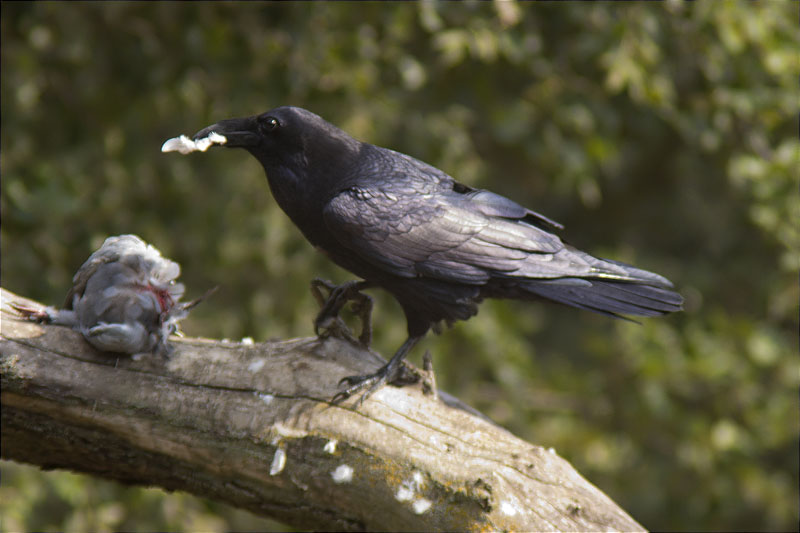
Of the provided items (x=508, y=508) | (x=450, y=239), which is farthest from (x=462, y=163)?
(x=508, y=508)

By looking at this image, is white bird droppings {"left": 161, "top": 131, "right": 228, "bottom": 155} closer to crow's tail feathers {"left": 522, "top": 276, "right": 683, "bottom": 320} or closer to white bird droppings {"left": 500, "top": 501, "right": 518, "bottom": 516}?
crow's tail feathers {"left": 522, "top": 276, "right": 683, "bottom": 320}

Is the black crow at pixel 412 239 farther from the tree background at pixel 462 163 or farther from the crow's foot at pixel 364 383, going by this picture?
the tree background at pixel 462 163

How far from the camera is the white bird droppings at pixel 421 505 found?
2428 millimetres

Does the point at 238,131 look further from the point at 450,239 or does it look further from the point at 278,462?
the point at 278,462

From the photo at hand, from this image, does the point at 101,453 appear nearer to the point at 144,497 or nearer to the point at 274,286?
the point at 144,497

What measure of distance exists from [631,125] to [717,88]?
22.5 inches

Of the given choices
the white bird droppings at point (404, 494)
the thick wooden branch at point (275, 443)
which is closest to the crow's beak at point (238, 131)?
the thick wooden branch at point (275, 443)

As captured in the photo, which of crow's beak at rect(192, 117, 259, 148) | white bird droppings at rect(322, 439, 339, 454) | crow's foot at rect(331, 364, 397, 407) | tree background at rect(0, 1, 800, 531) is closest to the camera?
white bird droppings at rect(322, 439, 339, 454)

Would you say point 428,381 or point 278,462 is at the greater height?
point 428,381

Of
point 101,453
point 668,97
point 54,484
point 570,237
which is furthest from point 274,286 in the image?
point 570,237

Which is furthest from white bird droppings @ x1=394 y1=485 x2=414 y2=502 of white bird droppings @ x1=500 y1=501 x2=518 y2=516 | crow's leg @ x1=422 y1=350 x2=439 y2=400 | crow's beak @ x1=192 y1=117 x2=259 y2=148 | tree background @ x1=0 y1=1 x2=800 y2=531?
tree background @ x1=0 y1=1 x2=800 y2=531

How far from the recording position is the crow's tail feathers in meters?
2.75

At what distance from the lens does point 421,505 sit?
2432 mm

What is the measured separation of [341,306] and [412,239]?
37 centimetres
